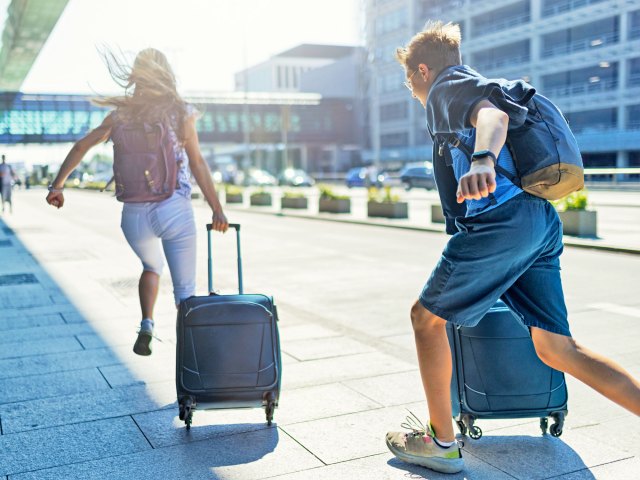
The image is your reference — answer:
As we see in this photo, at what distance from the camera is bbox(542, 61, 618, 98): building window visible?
55969 mm

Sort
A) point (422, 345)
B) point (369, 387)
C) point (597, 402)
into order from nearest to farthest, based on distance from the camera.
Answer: point (422, 345)
point (597, 402)
point (369, 387)

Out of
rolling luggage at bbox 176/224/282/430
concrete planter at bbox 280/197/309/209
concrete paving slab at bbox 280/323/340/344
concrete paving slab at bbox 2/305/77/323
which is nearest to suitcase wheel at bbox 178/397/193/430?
rolling luggage at bbox 176/224/282/430

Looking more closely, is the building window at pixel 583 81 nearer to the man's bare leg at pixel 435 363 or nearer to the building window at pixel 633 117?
the building window at pixel 633 117

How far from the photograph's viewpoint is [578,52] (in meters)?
58.6

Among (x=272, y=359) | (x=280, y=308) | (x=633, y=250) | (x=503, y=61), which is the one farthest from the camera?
(x=503, y=61)

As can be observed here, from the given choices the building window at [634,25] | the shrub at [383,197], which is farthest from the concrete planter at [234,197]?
the building window at [634,25]

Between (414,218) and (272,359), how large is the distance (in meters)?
17.1

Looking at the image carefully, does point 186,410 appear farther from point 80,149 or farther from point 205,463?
point 80,149

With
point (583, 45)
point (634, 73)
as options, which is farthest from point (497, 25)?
point (634, 73)

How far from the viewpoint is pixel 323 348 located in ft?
18.7

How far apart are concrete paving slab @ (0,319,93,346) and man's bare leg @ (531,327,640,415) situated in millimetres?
4349

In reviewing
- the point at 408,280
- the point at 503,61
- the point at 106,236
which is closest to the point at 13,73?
the point at 106,236

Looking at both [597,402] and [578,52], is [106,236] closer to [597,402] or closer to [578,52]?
[597,402]

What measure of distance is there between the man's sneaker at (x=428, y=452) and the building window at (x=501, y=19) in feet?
217
